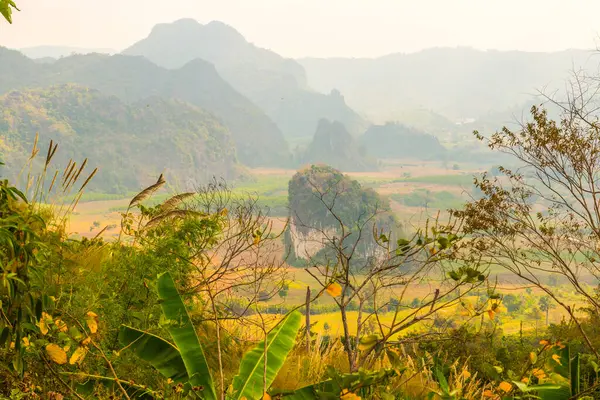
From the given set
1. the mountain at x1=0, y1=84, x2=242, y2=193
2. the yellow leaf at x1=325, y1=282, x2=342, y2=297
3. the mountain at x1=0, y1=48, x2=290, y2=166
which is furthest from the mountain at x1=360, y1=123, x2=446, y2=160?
the yellow leaf at x1=325, y1=282, x2=342, y2=297

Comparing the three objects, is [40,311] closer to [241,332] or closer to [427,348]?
[241,332]

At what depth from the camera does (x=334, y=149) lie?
12450 centimetres

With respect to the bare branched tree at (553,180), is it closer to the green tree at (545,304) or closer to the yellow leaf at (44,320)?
the yellow leaf at (44,320)

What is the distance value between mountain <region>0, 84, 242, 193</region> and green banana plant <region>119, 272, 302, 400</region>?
89.2 m

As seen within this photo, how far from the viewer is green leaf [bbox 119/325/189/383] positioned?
225cm

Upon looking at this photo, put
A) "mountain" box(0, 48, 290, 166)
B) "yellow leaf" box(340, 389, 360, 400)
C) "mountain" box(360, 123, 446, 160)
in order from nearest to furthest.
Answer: "yellow leaf" box(340, 389, 360, 400) → "mountain" box(0, 48, 290, 166) → "mountain" box(360, 123, 446, 160)

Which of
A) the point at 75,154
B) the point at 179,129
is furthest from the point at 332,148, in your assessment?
the point at 75,154

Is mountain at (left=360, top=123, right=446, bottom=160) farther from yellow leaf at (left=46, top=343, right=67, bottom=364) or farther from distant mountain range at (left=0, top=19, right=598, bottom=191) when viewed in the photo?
yellow leaf at (left=46, top=343, right=67, bottom=364)

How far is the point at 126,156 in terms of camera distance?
9625 centimetres

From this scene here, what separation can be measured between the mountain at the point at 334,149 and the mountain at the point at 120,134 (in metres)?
25.1

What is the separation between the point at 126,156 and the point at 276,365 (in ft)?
327

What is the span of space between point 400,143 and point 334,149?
1184 inches

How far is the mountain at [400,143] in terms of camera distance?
144m

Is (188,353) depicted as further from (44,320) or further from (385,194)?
(385,194)
